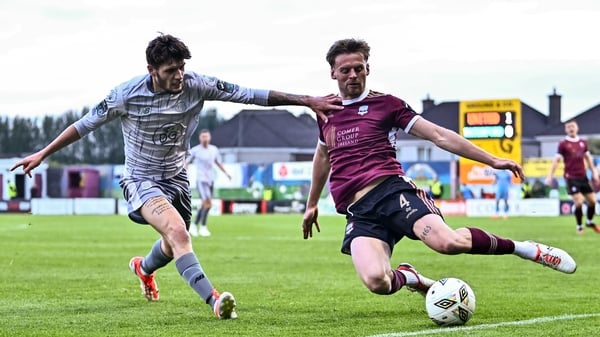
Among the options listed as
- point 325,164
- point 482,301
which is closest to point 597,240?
point 482,301

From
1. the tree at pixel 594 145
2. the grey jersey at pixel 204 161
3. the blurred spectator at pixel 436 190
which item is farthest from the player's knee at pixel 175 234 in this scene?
the tree at pixel 594 145

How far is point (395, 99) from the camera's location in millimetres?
8453

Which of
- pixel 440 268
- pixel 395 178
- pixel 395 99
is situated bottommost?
pixel 440 268

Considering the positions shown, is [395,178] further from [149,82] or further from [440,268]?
[440,268]

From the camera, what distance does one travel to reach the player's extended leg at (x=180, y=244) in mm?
8664

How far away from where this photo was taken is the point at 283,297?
10.5m

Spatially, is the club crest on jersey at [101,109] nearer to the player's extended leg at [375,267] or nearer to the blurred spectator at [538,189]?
the player's extended leg at [375,267]

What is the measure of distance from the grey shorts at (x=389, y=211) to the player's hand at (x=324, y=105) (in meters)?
0.68

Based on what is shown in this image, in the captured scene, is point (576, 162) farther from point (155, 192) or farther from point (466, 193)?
point (466, 193)

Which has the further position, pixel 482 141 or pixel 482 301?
pixel 482 141

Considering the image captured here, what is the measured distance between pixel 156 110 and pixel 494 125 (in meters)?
30.7

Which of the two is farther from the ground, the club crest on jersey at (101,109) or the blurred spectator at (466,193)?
the club crest on jersey at (101,109)

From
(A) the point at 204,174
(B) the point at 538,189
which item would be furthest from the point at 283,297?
(B) the point at 538,189

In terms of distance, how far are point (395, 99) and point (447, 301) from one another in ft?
5.28
